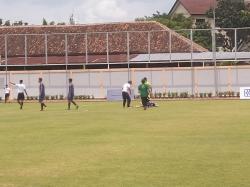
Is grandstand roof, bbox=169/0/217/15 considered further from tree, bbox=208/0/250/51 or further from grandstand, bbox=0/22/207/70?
grandstand, bbox=0/22/207/70

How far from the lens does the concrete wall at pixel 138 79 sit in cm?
4988

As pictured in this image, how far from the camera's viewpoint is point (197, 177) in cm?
1077

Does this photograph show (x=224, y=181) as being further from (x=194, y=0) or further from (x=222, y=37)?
(x=194, y=0)

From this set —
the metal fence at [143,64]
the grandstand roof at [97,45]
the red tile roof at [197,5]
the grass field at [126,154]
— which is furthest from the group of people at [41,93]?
the red tile roof at [197,5]

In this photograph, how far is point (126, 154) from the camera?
13852 millimetres

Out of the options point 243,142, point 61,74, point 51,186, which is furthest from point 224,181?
point 61,74

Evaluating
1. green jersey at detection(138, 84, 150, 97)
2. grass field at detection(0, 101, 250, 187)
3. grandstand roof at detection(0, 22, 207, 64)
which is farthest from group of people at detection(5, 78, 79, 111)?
grandstand roof at detection(0, 22, 207, 64)

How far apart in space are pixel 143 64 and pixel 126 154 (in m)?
40.6

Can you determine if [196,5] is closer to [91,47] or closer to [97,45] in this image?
[97,45]

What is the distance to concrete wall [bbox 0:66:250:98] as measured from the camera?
49.9 metres

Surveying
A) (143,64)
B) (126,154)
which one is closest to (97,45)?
(143,64)

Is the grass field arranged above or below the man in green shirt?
below

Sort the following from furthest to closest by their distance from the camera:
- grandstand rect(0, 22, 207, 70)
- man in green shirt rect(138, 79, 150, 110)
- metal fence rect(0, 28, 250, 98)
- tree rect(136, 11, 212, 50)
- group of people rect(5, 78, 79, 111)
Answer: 1. tree rect(136, 11, 212, 50)
2. grandstand rect(0, 22, 207, 70)
3. metal fence rect(0, 28, 250, 98)
4. group of people rect(5, 78, 79, 111)
5. man in green shirt rect(138, 79, 150, 110)

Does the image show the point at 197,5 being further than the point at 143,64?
Yes
